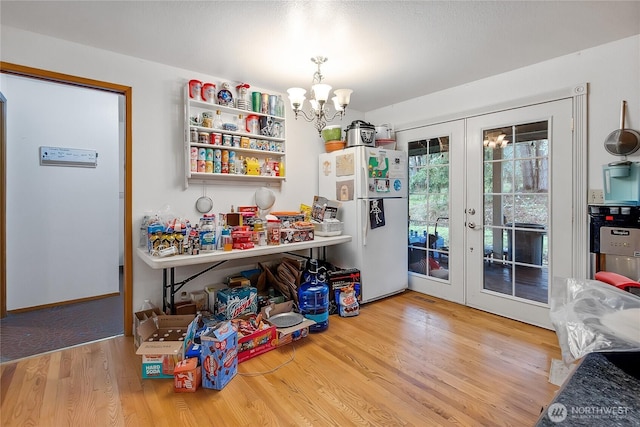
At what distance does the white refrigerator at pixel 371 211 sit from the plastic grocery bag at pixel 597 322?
225cm

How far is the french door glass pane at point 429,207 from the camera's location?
3457 mm

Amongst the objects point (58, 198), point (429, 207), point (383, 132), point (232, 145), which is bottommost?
point (429, 207)

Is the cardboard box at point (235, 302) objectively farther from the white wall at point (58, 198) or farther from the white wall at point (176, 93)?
the white wall at point (58, 198)

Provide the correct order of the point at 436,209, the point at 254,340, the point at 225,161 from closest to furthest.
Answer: the point at 254,340 < the point at 225,161 < the point at 436,209

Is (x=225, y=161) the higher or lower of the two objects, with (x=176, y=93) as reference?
lower

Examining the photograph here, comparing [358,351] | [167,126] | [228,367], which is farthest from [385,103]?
[228,367]

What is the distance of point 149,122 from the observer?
2.69 m

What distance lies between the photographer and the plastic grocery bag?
71 cm

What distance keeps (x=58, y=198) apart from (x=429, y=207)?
4134 mm

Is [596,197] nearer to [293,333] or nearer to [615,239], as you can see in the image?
[615,239]

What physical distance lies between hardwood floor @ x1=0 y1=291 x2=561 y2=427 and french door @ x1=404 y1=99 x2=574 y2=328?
53 centimetres

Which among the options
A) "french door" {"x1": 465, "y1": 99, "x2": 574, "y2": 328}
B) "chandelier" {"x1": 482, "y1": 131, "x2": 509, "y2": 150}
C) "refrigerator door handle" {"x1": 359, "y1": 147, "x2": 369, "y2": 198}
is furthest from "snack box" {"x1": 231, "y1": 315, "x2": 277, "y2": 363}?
"chandelier" {"x1": 482, "y1": 131, "x2": 509, "y2": 150}

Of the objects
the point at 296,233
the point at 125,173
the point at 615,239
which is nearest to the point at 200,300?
the point at 296,233

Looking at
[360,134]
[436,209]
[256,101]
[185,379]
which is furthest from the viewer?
[436,209]
